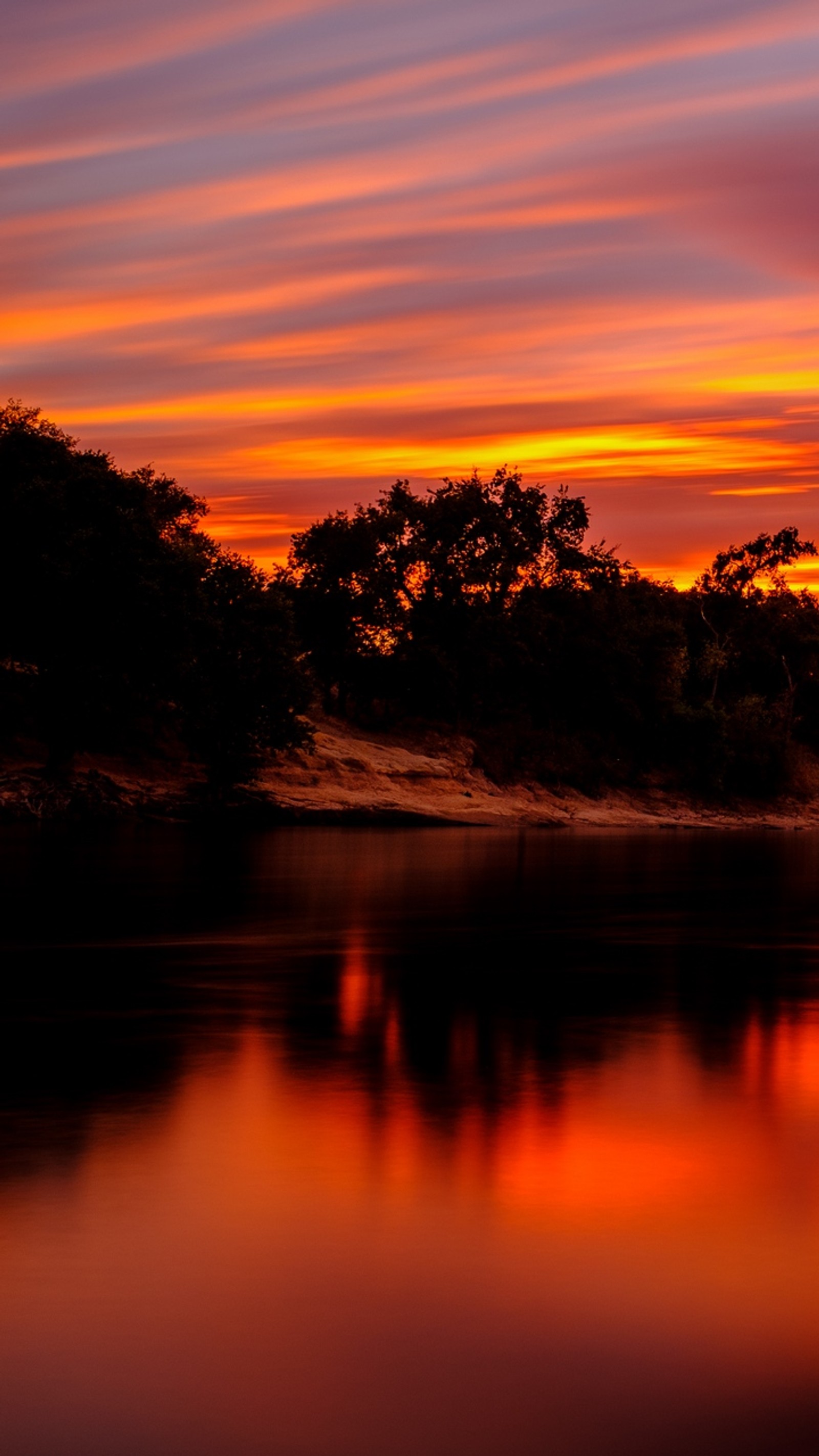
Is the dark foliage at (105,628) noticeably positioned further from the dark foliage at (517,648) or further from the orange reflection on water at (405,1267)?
the orange reflection on water at (405,1267)

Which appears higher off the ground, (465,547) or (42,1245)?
(465,547)

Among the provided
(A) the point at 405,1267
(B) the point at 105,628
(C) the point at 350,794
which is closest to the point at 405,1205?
(A) the point at 405,1267

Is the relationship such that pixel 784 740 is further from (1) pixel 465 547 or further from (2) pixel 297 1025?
(2) pixel 297 1025

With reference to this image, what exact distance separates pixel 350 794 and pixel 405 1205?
2591 inches

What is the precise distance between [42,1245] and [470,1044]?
7400mm

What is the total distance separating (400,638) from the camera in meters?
94.2

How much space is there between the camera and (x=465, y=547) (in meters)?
97.1

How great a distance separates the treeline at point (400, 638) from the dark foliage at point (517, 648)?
5.3 inches

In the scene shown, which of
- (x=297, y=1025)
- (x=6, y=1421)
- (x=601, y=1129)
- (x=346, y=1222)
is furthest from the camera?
(x=297, y=1025)

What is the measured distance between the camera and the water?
253 inches

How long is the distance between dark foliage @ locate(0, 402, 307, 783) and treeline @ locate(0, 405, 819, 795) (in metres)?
0.10

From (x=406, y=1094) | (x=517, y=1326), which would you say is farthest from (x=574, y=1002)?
(x=517, y=1326)

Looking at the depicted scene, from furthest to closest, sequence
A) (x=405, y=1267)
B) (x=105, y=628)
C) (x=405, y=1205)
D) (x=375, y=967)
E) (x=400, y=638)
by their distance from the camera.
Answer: (x=400, y=638) < (x=105, y=628) < (x=375, y=967) < (x=405, y=1205) < (x=405, y=1267)

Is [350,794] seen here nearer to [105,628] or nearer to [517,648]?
[105,628]
